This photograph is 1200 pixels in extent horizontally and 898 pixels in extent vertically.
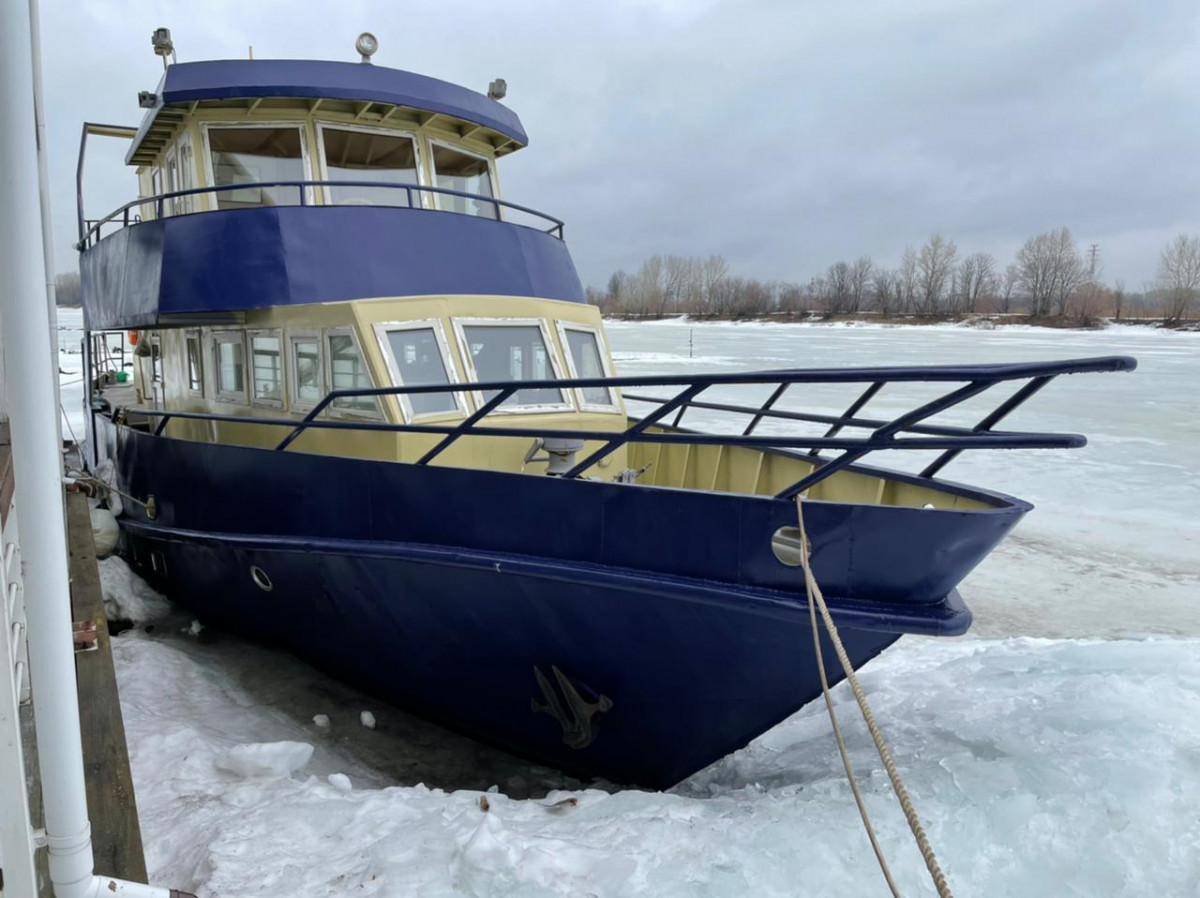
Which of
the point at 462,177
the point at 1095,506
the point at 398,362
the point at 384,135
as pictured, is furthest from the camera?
the point at 1095,506

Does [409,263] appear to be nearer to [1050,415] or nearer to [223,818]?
[223,818]

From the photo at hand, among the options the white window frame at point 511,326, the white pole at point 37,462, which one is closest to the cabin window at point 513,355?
the white window frame at point 511,326

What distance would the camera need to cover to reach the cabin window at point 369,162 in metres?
6.13

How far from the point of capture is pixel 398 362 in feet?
16.8

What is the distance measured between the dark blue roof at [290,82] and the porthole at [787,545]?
14.2 feet

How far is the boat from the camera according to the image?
359cm

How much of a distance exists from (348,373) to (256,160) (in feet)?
7.51

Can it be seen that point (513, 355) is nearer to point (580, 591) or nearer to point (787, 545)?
point (580, 591)

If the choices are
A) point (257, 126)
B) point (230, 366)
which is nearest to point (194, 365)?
point (230, 366)

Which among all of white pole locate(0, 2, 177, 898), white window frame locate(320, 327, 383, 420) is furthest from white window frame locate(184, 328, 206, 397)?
white pole locate(0, 2, 177, 898)

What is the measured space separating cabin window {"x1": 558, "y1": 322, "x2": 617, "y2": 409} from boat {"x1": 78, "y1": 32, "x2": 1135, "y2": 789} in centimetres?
2

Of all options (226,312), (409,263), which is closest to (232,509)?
(226,312)

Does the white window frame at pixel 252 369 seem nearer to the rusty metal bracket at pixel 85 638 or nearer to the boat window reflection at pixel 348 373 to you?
the boat window reflection at pixel 348 373

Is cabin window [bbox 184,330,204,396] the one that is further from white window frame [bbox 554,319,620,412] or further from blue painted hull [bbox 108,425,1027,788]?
white window frame [bbox 554,319,620,412]
